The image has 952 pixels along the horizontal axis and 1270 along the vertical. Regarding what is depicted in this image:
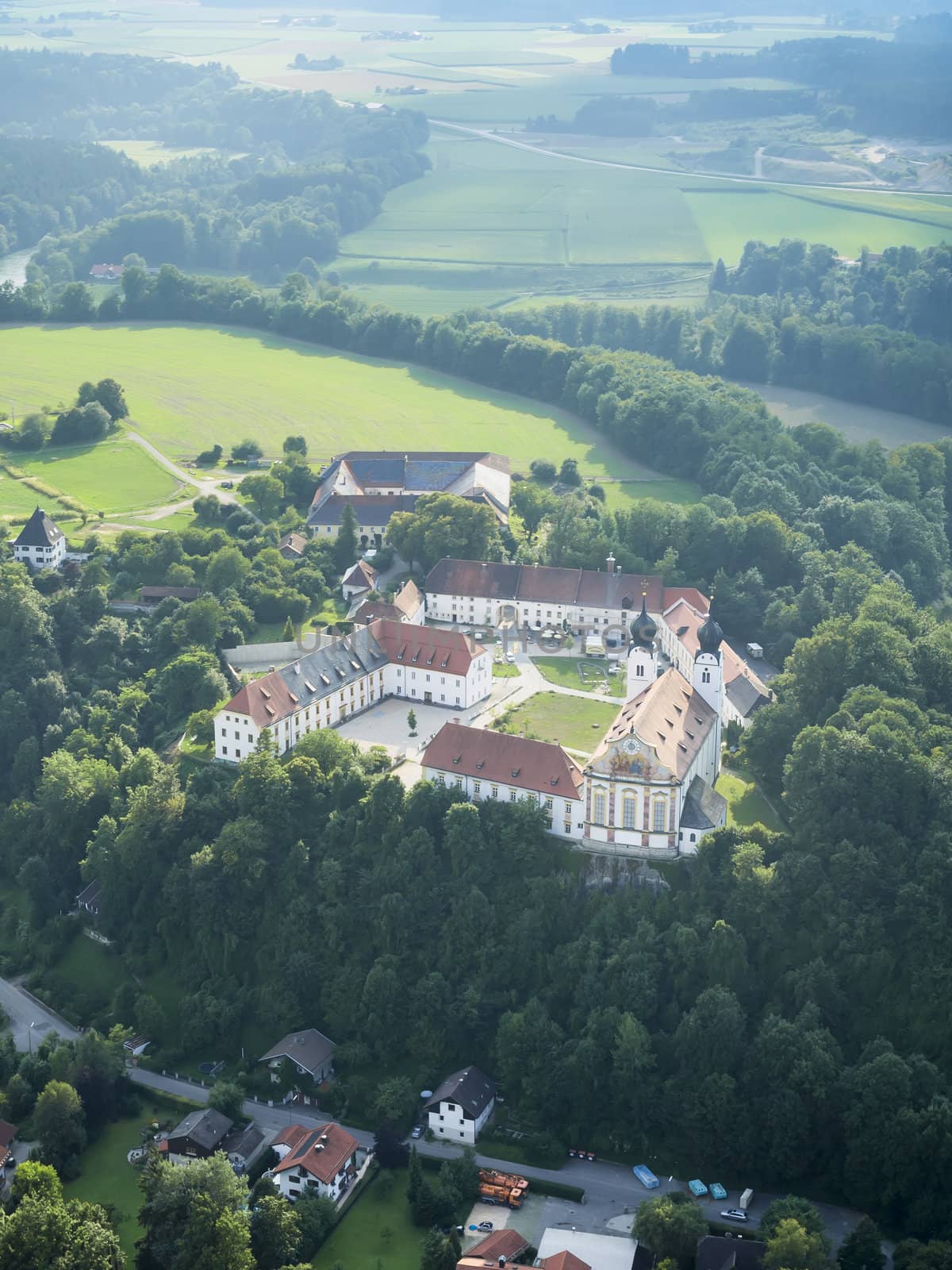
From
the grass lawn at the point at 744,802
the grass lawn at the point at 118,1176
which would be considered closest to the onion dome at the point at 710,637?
the grass lawn at the point at 744,802

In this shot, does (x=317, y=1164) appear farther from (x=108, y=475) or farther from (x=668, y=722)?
(x=108, y=475)

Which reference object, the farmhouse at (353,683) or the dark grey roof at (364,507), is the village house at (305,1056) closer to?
the farmhouse at (353,683)

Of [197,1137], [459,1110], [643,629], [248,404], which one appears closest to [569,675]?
[643,629]

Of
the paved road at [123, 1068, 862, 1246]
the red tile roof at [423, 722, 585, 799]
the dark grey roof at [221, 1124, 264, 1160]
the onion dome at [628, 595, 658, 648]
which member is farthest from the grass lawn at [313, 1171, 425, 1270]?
the onion dome at [628, 595, 658, 648]

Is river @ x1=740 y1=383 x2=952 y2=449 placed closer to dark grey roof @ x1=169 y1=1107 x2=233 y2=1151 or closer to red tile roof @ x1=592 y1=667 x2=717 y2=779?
red tile roof @ x1=592 y1=667 x2=717 y2=779

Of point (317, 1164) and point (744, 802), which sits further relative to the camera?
point (744, 802)

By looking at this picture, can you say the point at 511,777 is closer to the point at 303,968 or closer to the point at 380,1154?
the point at 303,968
